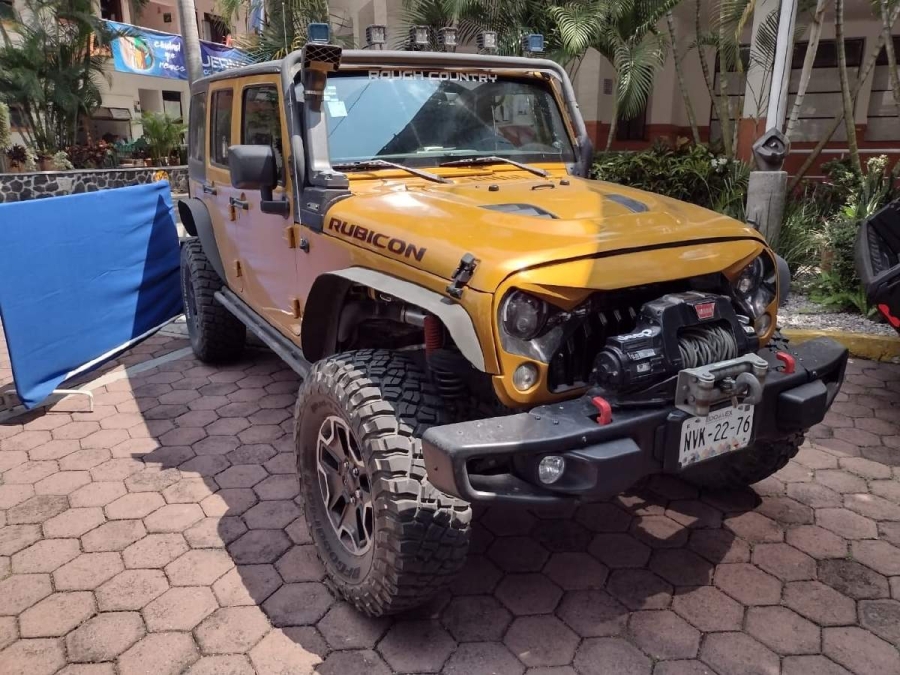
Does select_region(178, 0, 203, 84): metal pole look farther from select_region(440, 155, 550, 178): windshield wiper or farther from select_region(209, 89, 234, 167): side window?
select_region(440, 155, 550, 178): windshield wiper

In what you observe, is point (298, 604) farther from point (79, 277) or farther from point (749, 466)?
point (79, 277)

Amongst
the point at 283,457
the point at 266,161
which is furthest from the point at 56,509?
the point at 266,161

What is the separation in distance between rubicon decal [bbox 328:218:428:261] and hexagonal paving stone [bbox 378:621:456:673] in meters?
1.31

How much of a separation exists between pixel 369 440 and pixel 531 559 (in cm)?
105

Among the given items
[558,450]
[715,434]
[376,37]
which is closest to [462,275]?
[558,450]

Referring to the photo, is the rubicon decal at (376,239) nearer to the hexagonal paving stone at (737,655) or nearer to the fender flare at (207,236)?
the hexagonal paving stone at (737,655)

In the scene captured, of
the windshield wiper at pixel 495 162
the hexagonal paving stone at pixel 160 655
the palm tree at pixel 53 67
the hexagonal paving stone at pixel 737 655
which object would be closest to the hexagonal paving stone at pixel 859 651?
the hexagonal paving stone at pixel 737 655

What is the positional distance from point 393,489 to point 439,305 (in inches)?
23.3

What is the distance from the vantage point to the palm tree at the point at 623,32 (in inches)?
292

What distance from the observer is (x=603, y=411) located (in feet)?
6.97

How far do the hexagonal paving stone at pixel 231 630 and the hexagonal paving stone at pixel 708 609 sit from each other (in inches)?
59.9

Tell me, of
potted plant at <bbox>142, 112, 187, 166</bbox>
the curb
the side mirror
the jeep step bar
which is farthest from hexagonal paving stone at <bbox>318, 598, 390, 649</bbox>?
potted plant at <bbox>142, 112, 187, 166</bbox>

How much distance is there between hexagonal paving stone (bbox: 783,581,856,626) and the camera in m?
2.58

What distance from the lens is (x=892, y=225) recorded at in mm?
4090
